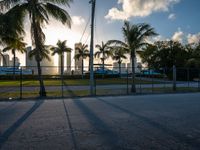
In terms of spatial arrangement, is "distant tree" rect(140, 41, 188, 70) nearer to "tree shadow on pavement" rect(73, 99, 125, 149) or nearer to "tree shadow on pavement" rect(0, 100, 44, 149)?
"tree shadow on pavement" rect(73, 99, 125, 149)

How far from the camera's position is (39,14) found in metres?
16.3

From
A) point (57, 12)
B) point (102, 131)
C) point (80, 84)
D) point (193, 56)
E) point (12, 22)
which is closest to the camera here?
point (102, 131)

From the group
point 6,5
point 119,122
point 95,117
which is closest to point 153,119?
point 119,122

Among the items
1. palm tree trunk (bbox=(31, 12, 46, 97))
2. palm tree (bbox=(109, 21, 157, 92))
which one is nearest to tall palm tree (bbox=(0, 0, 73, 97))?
palm tree trunk (bbox=(31, 12, 46, 97))

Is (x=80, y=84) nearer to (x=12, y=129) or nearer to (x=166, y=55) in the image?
(x=12, y=129)

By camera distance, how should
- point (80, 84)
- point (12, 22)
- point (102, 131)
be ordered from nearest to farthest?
point (102, 131), point (12, 22), point (80, 84)

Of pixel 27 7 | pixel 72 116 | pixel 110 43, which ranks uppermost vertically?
pixel 27 7

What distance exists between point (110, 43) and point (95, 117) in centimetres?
1243

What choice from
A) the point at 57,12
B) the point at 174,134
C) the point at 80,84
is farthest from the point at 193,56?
the point at 174,134

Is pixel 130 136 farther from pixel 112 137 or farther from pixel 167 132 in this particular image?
pixel 167 132

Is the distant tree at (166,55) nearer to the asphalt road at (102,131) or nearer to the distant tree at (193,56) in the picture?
the distant tree at (193,56)

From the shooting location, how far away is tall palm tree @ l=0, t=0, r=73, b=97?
52.2ft

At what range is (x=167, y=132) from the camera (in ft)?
21.1

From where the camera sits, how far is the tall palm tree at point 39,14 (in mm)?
15922
